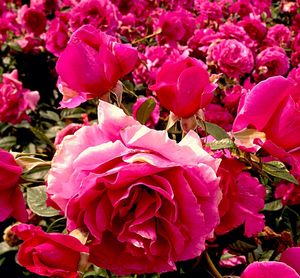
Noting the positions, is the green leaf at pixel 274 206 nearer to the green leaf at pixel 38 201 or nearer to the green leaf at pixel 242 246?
the green leaf at pixel 242 246

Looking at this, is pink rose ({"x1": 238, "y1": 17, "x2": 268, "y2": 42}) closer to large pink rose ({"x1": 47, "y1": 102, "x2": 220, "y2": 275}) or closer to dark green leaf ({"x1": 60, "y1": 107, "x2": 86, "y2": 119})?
dark green leaf ({"x1": 60, "y1": 107, "x2": 86, "y2": 119})

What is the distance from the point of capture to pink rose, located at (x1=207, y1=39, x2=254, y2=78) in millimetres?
1498

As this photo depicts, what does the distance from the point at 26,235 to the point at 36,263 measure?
0.14ft

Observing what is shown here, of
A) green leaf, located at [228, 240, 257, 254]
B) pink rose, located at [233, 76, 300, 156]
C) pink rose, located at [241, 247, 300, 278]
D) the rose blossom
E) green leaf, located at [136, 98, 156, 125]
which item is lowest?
the rose blossom

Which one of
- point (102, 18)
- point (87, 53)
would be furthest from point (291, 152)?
point (102, 18)

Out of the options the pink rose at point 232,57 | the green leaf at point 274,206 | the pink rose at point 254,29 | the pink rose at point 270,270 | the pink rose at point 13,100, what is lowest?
the green leaf at point 274,206

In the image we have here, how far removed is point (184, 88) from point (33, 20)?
1501 millimetres

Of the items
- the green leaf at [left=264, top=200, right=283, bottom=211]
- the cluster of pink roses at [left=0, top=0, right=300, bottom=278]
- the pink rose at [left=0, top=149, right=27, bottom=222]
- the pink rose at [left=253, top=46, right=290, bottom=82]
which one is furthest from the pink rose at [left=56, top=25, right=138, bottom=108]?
the pink rose at [left=253, top=46, right=290, bottom=82]

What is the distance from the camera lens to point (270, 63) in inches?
65.7

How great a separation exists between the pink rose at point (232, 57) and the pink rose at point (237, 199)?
2.56 feet

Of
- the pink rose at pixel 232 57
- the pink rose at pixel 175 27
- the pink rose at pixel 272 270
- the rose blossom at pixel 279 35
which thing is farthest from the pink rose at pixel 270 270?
the rose blossom at pixel 279 35

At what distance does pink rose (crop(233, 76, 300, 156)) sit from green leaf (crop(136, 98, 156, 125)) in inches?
6.9

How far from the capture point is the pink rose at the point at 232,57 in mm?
1498

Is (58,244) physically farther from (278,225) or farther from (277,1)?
(277,1)
